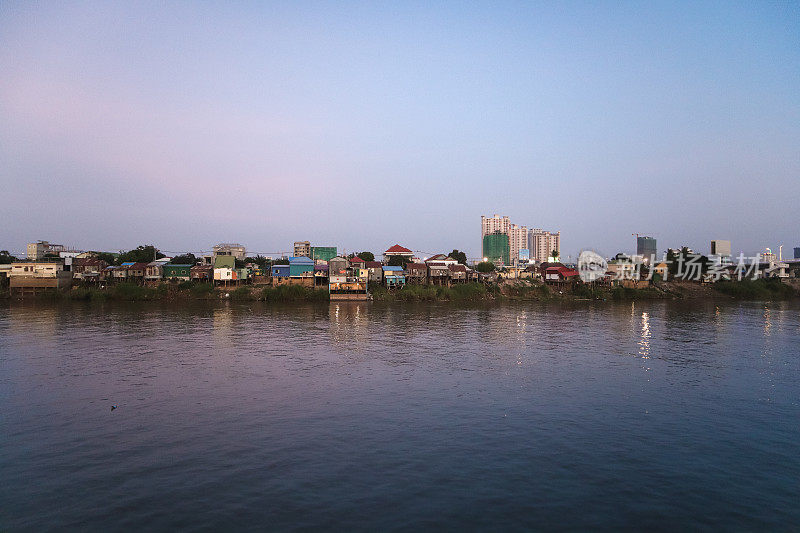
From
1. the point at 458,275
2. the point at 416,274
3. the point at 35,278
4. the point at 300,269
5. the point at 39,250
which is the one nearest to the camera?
the point at 35,278

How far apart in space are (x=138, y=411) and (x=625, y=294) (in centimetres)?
5984

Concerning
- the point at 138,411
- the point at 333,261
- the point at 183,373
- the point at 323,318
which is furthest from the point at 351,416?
the point at 333,261

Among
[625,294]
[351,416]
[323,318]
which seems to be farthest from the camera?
[625,294]

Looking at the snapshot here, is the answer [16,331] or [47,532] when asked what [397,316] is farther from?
[47,532]

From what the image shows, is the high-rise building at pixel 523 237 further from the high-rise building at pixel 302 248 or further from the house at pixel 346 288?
the house at pixel 346 288

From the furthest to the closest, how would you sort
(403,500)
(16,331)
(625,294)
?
(625,294)
(16,331)
(403,500)

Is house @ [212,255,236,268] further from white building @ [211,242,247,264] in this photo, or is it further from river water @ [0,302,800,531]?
river water @ [0,302,800,531]

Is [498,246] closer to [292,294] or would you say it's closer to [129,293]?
[292,294]

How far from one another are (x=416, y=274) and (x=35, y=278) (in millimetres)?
43929

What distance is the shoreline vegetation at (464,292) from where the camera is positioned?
174 ft

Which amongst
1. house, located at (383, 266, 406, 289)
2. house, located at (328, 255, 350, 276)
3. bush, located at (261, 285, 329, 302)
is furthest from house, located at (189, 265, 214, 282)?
house, located at (383, 266, 406, 289)

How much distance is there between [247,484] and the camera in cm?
957

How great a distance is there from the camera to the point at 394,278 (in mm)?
59156

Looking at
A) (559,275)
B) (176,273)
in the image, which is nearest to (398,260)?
(559,275)
